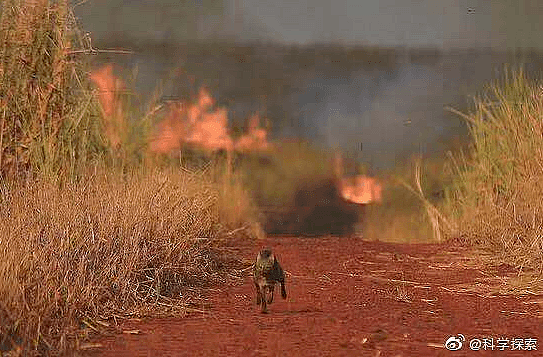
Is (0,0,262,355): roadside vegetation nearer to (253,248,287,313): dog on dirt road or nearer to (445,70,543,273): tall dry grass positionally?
(253,248,287,313): dog on dirt road

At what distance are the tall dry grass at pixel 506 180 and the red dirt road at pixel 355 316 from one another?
32cm

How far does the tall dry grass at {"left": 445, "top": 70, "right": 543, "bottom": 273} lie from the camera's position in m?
7.21

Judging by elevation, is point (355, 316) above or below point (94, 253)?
→ below

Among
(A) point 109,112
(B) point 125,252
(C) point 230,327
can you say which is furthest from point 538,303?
(A) point 109,112

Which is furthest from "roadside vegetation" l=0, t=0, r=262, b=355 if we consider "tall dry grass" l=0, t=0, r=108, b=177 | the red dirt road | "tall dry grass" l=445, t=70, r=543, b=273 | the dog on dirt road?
"tall dry grass" l=445, t=70, r=543, b=273

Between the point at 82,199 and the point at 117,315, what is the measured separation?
1.40 m

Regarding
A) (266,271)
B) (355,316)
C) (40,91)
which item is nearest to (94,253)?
(266,271)

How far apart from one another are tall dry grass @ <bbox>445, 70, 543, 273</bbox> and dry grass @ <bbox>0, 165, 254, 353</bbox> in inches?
93.7

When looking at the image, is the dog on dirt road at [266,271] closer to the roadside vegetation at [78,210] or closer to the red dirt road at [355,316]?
the red dirt road at [355,316]

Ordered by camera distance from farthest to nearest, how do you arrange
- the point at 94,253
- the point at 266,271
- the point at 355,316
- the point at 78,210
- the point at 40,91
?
the point at 40,91, the point at 78,210, the point at 94,253, the point at 355,316, the point at 266,271

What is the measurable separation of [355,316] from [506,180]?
383 centimetres

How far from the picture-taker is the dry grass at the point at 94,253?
4465mm

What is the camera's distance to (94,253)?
17.7 feet

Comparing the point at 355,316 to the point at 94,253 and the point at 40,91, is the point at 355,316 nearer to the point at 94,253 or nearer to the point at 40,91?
the point at 94,253
